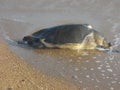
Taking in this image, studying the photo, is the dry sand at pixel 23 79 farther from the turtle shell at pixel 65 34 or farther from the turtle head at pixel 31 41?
the turtle shell at pixel 65 34

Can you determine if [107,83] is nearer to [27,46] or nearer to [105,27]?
[27,46]

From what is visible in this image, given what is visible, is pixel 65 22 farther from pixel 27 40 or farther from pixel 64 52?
pixel 64 52

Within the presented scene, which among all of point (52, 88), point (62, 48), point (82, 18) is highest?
point (82, 18)

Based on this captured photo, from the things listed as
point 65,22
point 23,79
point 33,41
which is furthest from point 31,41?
point 65,22

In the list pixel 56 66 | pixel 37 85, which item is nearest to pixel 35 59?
pixel 56 66

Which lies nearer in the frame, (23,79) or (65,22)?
(23,79)

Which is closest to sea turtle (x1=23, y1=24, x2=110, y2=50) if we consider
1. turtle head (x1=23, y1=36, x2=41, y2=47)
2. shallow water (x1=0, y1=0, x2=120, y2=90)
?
turtle head (x1=23, y1=36, x2=41, y2=47)

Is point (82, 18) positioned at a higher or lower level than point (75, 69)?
higher
